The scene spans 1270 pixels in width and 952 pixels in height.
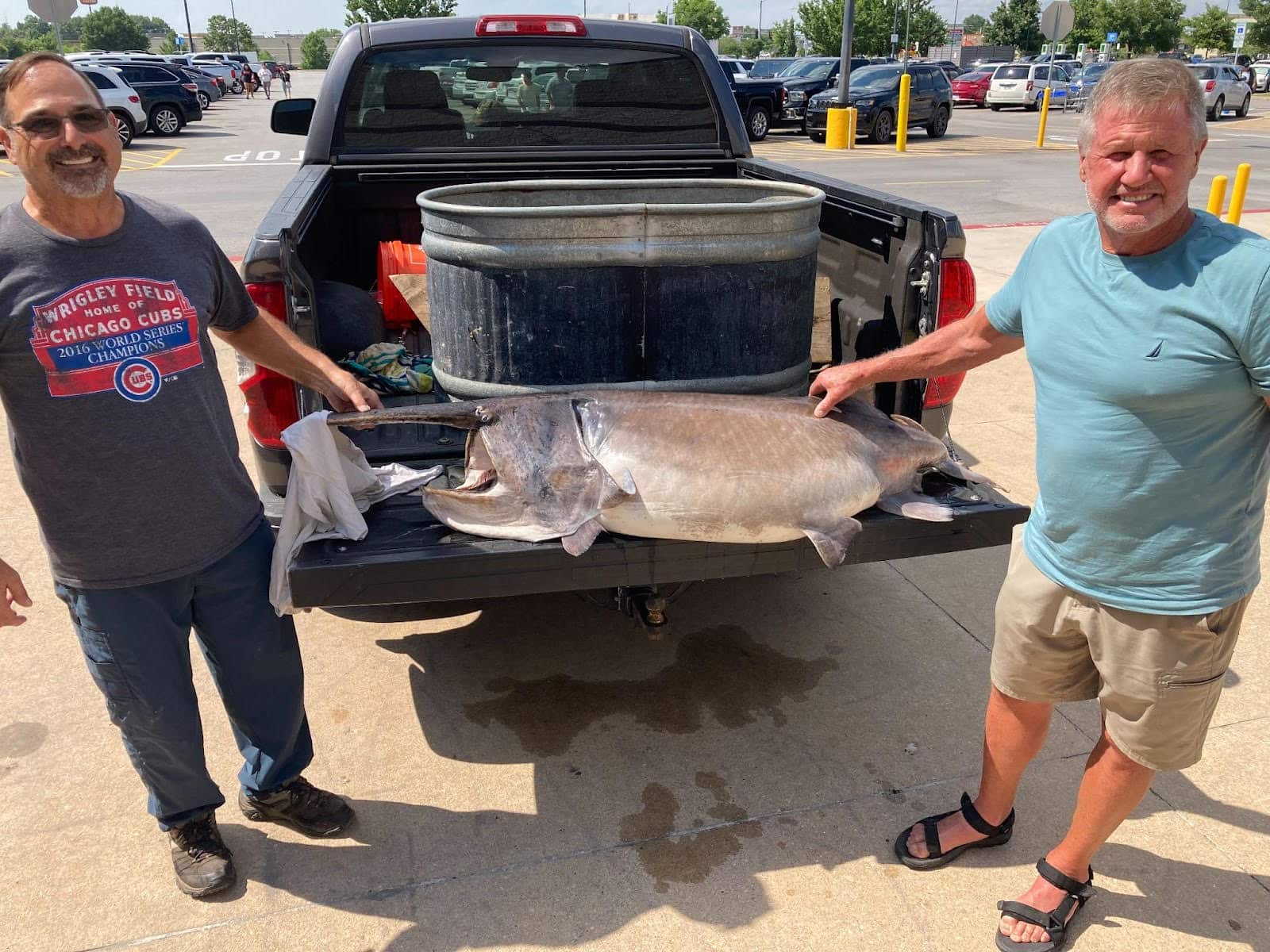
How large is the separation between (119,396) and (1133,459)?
221 cm

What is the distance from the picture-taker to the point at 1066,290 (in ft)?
7.14

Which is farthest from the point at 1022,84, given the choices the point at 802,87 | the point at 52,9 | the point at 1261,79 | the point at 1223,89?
the point at 52,9

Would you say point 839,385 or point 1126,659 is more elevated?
point 839,385

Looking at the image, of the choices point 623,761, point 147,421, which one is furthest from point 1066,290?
point 147,421

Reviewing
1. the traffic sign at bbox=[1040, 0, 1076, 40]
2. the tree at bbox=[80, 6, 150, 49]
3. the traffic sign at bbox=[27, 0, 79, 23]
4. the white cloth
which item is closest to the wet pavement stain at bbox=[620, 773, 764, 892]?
the white cloth

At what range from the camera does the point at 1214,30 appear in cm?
6231

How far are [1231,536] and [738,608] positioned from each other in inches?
82.6

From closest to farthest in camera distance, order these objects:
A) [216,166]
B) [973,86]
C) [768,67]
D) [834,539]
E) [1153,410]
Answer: [1153,410] < [834,539] < [216,166] < [768,67] < [973,86]

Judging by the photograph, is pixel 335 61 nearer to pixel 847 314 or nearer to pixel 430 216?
pixel 430 216

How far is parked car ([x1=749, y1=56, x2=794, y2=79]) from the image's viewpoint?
98.9 ft

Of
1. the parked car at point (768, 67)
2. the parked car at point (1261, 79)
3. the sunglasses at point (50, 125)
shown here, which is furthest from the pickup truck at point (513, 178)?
the parked car at point (1261, 79)

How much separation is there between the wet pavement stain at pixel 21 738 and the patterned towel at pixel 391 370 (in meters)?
1.52

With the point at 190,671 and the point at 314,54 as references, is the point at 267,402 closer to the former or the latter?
the point at 190,671

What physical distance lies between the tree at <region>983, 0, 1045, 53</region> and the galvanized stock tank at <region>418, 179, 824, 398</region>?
85.2 m
